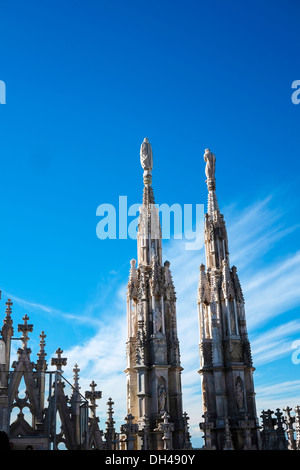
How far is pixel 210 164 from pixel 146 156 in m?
5.57

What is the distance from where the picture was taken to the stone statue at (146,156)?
3675 cm

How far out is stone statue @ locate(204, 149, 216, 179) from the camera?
40.0m

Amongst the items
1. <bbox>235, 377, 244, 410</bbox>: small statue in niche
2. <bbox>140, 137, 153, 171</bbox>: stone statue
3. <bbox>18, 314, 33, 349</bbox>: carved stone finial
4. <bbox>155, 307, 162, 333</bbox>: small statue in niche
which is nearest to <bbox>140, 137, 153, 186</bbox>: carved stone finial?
<bbox>140, 137, 153, 171</bbox>: stone statue

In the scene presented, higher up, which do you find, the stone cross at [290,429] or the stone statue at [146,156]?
the stone statue at [146,156]

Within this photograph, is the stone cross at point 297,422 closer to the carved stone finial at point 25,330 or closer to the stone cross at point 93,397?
the stone cross at point 93,397

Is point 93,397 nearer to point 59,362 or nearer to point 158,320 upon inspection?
point 59,362

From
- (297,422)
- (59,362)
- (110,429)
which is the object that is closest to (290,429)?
(297,422)

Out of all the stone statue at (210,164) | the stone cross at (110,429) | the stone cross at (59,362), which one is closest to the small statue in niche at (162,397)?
the stone cross at (110,429)

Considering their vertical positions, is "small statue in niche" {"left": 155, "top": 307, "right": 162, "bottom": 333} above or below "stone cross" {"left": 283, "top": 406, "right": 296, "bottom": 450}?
above

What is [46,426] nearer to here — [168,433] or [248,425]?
[168,433]

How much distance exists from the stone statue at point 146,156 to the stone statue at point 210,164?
508 centimetres

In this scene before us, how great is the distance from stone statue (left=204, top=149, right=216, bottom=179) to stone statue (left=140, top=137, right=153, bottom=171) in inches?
200

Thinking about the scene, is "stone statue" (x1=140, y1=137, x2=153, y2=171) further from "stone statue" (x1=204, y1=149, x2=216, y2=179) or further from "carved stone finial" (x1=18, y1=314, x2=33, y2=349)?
"carved stone finial" (x1=18, y1=314, x2=33, y2=349)
